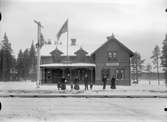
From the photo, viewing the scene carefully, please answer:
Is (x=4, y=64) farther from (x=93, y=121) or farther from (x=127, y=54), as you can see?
(x=93, y=121)

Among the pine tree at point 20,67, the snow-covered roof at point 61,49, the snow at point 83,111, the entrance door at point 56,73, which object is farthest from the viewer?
the pine tree at point 20,67

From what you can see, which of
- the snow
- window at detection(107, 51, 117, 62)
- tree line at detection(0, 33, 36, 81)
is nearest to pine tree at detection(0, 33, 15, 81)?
tree line at detection(0, 33, 36, 81)

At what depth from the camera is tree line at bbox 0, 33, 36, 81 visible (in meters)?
73.4

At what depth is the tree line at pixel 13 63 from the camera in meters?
73.4

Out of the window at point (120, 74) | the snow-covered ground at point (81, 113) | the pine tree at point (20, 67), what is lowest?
the snow-covered ground at point (81, 113)

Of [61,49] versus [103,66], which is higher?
[61,49]

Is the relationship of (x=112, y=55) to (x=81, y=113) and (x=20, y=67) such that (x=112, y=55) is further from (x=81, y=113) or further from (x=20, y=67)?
(x=20, y=67)

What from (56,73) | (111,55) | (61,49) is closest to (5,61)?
(61,49)

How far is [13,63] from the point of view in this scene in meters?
85.2

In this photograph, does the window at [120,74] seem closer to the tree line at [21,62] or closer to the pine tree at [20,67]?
the tree line at [21,62]

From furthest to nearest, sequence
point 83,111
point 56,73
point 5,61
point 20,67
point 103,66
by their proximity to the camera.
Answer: point 20,67 < point 5,61 < point 56,73 < point 103,66 < point 83,111

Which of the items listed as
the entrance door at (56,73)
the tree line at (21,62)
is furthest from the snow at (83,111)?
the tree line at (21,62)

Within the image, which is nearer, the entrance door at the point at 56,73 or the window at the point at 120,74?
the window at the point at 120,74

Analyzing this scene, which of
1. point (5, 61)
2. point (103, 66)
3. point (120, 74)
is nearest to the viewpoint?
point (120, 74)
